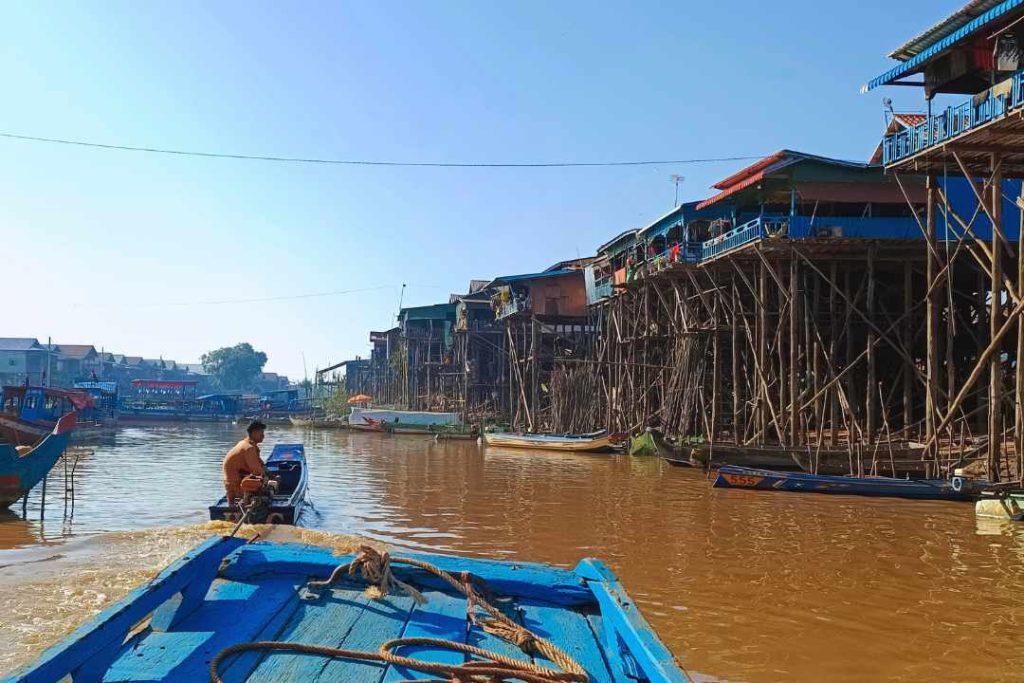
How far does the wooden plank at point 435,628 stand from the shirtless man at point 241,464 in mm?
6453

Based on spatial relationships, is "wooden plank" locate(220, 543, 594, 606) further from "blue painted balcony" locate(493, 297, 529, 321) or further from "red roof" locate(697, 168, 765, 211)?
"blue painted balcony" locate(493, 297, 529, 321)

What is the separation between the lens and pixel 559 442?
27859mm

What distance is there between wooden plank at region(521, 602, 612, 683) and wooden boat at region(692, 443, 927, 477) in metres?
15.3

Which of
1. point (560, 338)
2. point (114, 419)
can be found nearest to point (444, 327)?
point (560, 338)

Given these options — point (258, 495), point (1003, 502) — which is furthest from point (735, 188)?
point (258, 495)

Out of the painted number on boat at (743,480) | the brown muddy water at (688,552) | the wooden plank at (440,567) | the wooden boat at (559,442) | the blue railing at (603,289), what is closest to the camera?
the wooden plank at (440,567)

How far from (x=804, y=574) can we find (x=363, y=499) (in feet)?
31.3

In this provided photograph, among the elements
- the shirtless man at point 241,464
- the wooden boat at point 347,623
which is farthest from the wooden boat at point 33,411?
the wooden boat at point 347,623

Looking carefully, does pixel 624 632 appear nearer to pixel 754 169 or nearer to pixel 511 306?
pixel 754 169

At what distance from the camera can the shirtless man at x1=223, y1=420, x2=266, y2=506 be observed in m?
10.1

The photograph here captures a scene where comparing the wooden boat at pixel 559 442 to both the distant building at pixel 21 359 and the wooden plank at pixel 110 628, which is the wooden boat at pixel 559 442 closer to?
the wooden plank at pixel 110 628

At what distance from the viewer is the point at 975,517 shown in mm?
14023

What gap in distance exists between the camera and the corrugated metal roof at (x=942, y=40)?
1488 centimetres

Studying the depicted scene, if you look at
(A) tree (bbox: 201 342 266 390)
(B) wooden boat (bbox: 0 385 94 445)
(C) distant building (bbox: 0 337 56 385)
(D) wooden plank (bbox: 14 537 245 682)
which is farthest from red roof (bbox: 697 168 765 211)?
(A) tree (bbox: 201 342 266 390)
